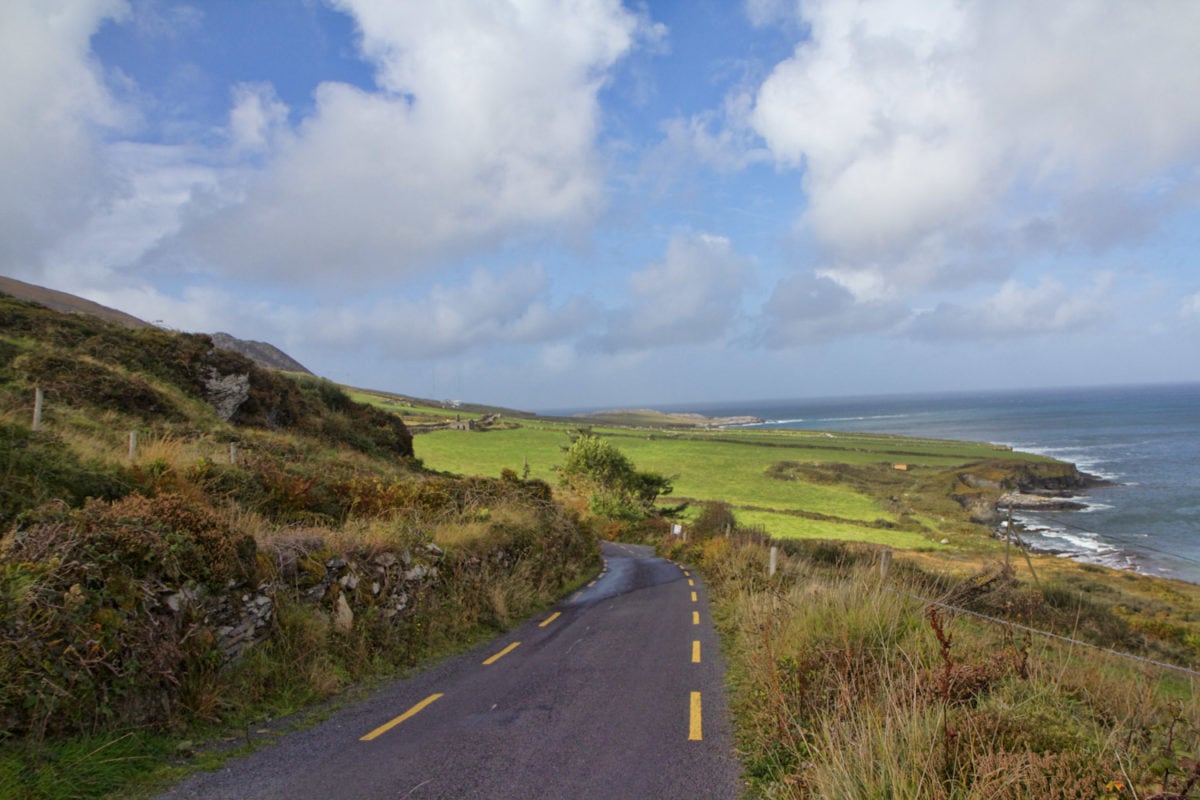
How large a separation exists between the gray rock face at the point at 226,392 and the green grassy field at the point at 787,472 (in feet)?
102

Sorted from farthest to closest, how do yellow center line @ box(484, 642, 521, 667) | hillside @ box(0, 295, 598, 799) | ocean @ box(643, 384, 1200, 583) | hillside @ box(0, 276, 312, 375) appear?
hillside @ box(0, 276, 312, 375), ocean @ box(643, 384, 1200, 583), yellow center line @ box(484, 642, 521, 667), hillside @ box(0, 295, 598, 799)

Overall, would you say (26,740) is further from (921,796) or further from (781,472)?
(781,472)

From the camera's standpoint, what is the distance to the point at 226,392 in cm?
2992

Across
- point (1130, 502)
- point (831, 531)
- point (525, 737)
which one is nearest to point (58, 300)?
point (831, 531)

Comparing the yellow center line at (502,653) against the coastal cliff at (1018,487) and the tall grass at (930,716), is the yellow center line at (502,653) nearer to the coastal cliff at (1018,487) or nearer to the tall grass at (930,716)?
the tall grass at (930,716)

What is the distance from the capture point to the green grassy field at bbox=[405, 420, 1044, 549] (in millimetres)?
53688

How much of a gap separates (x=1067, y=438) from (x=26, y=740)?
172 meters

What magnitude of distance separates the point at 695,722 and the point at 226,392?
29.7m

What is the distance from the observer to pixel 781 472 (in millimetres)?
84125

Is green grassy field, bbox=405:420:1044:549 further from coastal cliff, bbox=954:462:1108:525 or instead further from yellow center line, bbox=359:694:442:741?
yellow center line, bbox=359:694:442:741

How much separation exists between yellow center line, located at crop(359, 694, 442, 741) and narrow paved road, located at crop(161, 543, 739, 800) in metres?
0.02

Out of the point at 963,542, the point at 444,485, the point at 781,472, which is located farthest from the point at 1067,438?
the point at 444,485

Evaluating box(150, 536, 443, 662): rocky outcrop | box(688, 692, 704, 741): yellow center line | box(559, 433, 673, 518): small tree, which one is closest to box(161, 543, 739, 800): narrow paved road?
box(688, 692, 704, 741): yellow center line

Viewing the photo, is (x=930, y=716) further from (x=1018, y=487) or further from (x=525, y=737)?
(x=1018, y=487)
